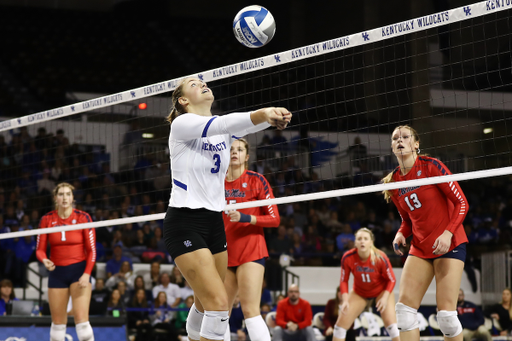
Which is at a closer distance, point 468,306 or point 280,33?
point 468,306

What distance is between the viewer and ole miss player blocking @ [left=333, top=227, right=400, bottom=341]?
8.63m

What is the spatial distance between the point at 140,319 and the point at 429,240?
306 inches

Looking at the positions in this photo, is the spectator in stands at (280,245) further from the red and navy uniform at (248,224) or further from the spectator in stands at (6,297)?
the red and navy uniform at (248,224)

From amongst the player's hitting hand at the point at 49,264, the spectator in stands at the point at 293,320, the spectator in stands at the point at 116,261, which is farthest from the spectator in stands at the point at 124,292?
the player's hitting hand at the point at 49,264

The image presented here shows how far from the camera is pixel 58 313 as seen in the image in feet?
24.7

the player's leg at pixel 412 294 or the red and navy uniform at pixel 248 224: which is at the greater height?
the red and navy uniform at pixel 248 224

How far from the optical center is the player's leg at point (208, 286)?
4.20m

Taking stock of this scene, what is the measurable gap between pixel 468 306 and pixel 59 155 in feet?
34.7

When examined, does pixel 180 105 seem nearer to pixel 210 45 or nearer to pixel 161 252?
pixel 161 252

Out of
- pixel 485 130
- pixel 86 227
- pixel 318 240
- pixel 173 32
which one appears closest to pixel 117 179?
pixel 318 240

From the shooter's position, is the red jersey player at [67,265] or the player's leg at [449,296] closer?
the player's leg at [449,296]

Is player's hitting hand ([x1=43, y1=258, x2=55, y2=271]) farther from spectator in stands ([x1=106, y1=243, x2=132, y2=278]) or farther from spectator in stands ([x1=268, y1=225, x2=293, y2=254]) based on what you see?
spectator in stands ([x1=268, y1=225, x2=293, y2=254])

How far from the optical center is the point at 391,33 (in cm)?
579

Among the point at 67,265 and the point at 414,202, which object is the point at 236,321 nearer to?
the point at 67,265
